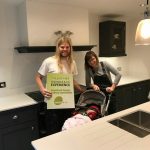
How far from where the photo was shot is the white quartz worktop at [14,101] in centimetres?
229

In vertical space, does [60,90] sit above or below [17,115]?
above

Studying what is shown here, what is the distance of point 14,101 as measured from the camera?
8.20ft

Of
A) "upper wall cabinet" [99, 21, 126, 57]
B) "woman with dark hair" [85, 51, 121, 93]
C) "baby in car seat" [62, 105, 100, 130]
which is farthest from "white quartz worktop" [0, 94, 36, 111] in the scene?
"upper wall cabinet" [99, 21, 126, 57]

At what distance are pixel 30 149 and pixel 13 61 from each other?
4.09ft

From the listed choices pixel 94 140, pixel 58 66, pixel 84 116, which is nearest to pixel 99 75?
pixel 58 66

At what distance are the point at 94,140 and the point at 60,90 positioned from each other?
97 cm

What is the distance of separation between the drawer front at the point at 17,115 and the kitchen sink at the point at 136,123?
1.13 meters

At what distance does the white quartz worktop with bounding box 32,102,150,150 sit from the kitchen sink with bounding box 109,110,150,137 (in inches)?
8.4

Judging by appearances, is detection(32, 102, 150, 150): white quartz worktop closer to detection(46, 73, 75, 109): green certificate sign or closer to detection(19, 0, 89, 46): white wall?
detection(46, 73, 75, 109): green certificate sign

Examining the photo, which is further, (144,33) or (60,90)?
(60,90)

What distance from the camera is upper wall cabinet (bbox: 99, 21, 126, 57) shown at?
11.7ft

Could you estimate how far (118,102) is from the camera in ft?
11.2

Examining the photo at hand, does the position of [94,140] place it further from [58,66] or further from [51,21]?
[51,21]

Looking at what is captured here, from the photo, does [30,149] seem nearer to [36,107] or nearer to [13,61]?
[36,107]
